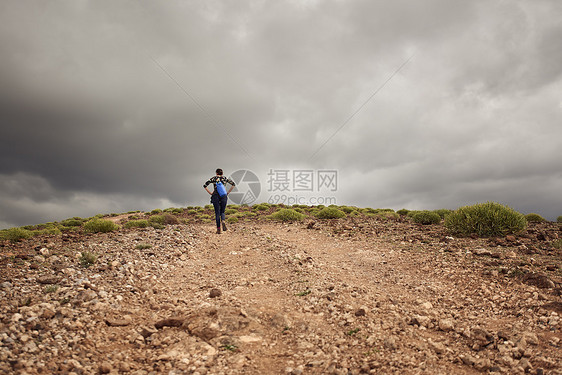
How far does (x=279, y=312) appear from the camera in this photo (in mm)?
6973

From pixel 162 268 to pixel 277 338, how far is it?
5800 millimetres

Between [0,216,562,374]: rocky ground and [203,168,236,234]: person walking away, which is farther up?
[203,168,236,234]: person walking away

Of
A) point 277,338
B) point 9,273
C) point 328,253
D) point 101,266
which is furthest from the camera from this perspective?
point 328,253

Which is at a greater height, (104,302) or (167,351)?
(104,302)

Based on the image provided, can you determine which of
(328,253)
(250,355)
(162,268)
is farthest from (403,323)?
(162,268)

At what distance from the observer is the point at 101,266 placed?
9.23 metres

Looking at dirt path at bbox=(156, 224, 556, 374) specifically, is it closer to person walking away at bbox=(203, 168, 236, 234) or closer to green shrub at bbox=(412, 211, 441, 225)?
person walking away at bbox=(203, 168, 236, 234)

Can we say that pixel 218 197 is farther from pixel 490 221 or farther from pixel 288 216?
pixel 490 221

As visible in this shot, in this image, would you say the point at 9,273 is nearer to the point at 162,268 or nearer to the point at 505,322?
the point at 162,268

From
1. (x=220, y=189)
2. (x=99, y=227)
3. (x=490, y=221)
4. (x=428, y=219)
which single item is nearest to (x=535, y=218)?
(x=428, y=219)

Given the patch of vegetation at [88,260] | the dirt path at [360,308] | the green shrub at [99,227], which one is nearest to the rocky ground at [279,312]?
the dirt path at [360,308]

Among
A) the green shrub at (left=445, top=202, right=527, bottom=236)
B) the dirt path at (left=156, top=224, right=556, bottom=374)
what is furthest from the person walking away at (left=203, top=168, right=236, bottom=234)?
the green shrub at (left=445, top=202, right=527, bottom=236)

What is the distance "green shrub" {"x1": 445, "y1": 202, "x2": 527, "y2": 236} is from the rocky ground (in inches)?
113

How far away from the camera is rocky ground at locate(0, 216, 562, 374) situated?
16.9ft
